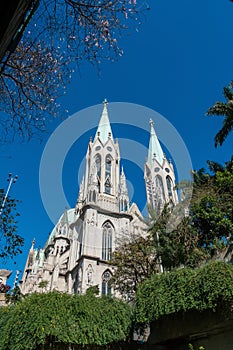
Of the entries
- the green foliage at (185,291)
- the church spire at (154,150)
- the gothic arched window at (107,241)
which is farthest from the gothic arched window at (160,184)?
the green foliage at (185,291)

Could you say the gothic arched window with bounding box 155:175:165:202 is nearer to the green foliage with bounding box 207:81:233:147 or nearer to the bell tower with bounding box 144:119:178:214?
the bell tower with bounding box 144:119:178:214

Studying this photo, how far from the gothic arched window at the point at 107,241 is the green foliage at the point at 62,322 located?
23.5 meters

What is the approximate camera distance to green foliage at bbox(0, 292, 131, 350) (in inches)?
277

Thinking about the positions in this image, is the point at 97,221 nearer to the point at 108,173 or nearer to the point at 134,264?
the point at 108,173

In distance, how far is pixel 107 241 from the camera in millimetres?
33000

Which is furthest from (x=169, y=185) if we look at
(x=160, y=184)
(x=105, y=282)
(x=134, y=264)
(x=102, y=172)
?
(x=134, y=264)

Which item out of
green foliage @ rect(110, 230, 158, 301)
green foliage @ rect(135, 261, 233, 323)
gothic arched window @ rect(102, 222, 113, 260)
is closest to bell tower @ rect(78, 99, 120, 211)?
gothic arched window @ rect(102, 222, 113, 260)

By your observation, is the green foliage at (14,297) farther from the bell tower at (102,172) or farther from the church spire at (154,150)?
the church spire at (154,150)

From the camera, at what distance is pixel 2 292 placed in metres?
14.6

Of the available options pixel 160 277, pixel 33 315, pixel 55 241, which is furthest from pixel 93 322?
pixel 55 241

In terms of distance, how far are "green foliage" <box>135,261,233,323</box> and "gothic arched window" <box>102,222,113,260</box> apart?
950 inches

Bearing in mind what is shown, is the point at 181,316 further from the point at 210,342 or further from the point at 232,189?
the point at 232,189

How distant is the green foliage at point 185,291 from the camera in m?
6.33

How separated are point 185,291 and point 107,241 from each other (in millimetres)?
26865
